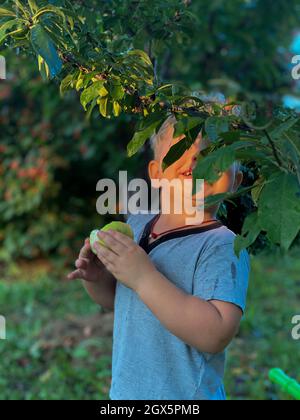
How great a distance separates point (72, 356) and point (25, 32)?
116 inches

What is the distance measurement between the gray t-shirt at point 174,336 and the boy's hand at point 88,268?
0.14 metres

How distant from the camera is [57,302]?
5.54 meters

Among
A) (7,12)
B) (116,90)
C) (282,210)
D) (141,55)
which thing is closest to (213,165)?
(282,210)

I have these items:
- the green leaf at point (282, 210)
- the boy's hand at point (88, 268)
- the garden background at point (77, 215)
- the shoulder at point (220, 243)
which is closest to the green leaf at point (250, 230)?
the green leaf at point (282, 210)

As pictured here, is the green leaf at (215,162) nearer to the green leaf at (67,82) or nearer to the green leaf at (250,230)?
the green leaf at (250,230)

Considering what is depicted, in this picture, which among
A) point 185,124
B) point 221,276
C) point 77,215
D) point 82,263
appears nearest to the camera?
point 185,124

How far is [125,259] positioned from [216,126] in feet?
1.46

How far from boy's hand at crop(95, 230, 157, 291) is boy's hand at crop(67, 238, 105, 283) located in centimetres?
22

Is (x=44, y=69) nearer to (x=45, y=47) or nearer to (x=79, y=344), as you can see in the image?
(x=45, y=47)

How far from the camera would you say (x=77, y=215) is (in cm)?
643

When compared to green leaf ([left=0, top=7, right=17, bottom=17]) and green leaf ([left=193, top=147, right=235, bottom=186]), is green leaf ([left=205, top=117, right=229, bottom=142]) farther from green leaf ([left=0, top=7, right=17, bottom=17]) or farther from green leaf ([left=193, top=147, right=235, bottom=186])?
green leaf ([left=0, top=7, right=17, bottom=17])

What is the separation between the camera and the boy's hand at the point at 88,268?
1.95 meters
